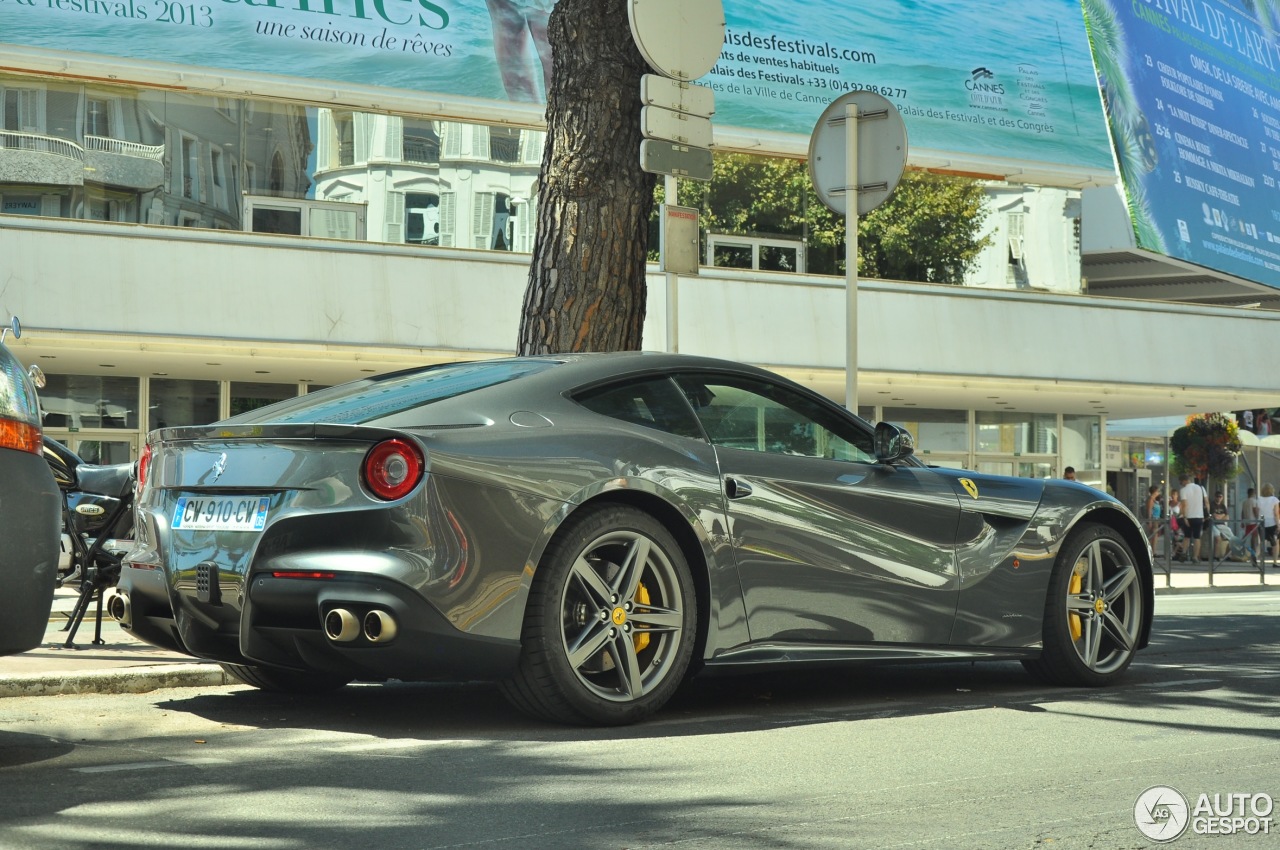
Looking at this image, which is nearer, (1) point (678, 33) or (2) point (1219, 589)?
(1) point (678, 33)

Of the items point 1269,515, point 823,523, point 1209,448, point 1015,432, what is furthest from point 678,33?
point 1209,448

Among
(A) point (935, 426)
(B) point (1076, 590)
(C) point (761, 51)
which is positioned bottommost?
(B) point (1076, 590)

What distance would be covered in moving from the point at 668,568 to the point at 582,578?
348 mm

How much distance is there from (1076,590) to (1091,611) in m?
0.14

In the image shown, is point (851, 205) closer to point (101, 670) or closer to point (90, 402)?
point (101, 670)

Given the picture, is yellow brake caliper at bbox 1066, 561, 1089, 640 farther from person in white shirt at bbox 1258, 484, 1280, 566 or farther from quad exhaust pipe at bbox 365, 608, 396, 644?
person in white shirt at bbox 1258, 484, 1280, 566

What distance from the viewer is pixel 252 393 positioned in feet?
78.0

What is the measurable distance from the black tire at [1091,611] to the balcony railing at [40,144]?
18.1 metres

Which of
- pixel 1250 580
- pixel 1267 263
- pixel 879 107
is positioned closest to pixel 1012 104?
pixel 1267 263

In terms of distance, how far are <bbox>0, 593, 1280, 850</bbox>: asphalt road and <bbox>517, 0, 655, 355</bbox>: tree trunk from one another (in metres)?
2.70

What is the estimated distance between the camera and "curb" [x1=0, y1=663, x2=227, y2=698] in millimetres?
6148

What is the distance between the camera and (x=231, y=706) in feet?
19.5

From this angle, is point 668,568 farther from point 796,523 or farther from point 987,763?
point 987,763

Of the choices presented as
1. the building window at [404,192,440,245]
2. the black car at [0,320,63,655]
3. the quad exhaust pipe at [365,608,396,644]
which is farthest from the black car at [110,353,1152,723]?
the building window at [404,192,440,245]
